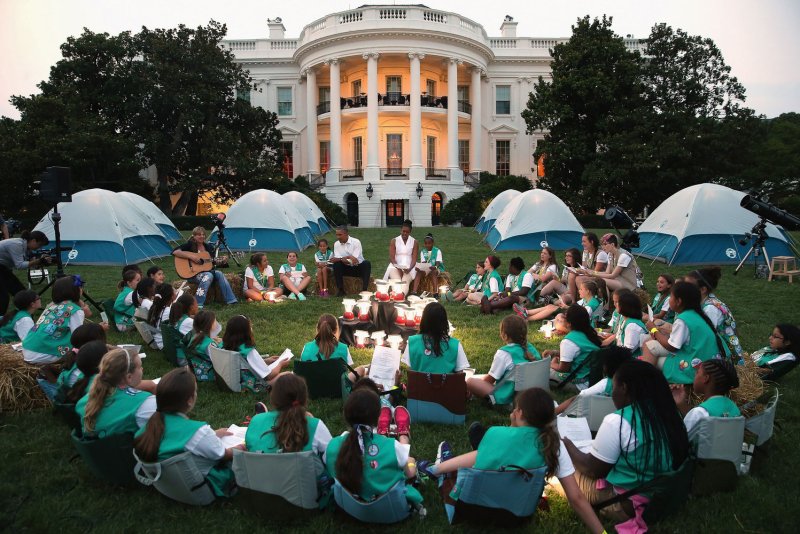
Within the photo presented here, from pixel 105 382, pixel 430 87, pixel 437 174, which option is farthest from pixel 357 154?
pixel 105 382

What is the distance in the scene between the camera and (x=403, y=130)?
32.4 m

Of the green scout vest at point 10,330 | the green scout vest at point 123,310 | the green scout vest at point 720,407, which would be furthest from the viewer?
the green scout vest at point 123,310

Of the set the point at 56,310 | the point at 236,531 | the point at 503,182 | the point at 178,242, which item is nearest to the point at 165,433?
the point at 236,531

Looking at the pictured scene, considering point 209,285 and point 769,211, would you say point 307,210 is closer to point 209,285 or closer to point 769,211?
point 209,285

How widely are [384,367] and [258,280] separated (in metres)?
5.48

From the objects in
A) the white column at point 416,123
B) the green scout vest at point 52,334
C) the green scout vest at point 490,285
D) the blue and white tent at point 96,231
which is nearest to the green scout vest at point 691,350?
the green scout vest at point 490,285

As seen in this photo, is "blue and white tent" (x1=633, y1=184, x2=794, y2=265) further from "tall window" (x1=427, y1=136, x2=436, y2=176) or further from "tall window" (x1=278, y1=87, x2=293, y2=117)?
"tall window" (x1=278, y1=87, x2=293, y2=117)

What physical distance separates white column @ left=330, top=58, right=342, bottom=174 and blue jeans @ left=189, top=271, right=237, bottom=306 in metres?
23.8

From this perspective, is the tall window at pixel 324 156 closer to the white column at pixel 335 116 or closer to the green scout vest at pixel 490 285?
the white column at pixel 335 116

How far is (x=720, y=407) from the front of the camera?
3.04 metres

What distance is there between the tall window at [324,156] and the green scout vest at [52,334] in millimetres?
30941

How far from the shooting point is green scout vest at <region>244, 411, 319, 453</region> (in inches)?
109

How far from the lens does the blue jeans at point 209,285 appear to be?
8.41m

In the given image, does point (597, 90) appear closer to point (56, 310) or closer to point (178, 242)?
point (178, 242)
